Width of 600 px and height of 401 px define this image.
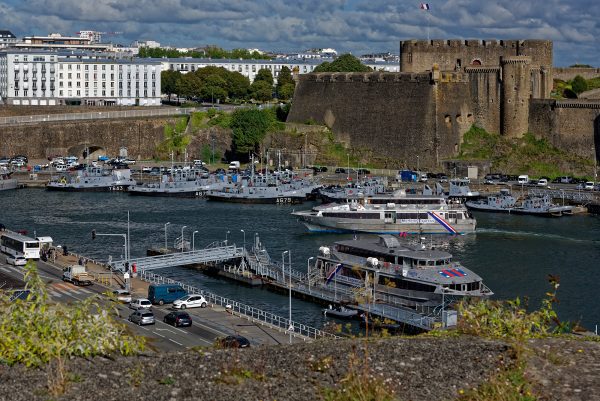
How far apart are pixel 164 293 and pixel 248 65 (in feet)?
246

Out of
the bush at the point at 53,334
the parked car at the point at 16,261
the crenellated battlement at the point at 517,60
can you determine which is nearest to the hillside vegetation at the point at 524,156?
the crenellated battlement at the point at 517,60

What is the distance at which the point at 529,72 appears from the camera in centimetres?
5241

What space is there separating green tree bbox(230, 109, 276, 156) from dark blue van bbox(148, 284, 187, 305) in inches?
1281

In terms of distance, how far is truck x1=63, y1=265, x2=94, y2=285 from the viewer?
27000 mm

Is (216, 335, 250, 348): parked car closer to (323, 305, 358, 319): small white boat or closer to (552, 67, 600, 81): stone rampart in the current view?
(323, 305, 358, 319): small white boat

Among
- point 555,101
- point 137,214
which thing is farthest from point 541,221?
point 137,214

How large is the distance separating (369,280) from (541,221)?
55.7ft

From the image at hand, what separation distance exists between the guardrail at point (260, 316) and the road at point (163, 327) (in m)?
1.00

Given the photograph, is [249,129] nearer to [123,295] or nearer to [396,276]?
[396,276]

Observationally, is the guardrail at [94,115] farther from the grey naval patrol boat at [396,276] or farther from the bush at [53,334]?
the bush at [53,334]

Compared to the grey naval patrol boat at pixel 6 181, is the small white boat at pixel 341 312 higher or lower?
lower

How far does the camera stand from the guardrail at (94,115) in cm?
6206

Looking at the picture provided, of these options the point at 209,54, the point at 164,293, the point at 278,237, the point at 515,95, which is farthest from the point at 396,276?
the point at 209,54

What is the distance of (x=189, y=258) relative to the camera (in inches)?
1221
